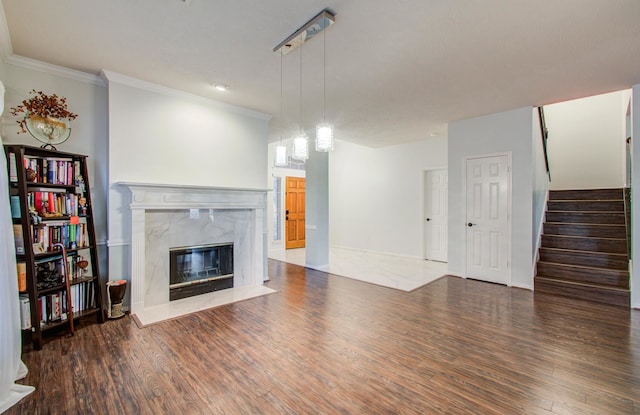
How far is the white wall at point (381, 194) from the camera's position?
6672 mm

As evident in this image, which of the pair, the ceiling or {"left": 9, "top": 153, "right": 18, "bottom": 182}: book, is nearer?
the ceiling

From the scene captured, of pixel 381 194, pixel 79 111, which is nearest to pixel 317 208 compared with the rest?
pixel 381 194

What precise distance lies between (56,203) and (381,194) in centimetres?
625

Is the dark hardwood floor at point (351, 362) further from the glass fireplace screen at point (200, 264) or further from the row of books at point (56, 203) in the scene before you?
the row of books at point (56, 203)

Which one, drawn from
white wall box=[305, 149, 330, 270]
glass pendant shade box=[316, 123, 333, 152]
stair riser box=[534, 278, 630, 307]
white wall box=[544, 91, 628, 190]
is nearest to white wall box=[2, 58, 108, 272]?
glass pendant shade box=[316, 123, 333, 152]

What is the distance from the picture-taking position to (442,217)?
21.3 feet

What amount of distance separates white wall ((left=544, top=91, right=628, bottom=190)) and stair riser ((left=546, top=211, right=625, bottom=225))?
170cm

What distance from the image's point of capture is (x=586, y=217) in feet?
15.9

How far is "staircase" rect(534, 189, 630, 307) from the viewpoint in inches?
155

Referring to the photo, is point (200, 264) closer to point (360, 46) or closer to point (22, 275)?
point (22, 275)

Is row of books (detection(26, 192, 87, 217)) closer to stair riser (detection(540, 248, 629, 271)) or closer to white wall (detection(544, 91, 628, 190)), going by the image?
stair riser (detection(540, 248, 629, 271))

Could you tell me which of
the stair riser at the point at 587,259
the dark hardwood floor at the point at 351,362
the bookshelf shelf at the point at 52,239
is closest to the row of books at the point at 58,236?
the bookshelf shelf at the point at 52,239

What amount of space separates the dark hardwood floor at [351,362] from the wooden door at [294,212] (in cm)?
472

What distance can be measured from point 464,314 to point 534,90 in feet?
9.98
